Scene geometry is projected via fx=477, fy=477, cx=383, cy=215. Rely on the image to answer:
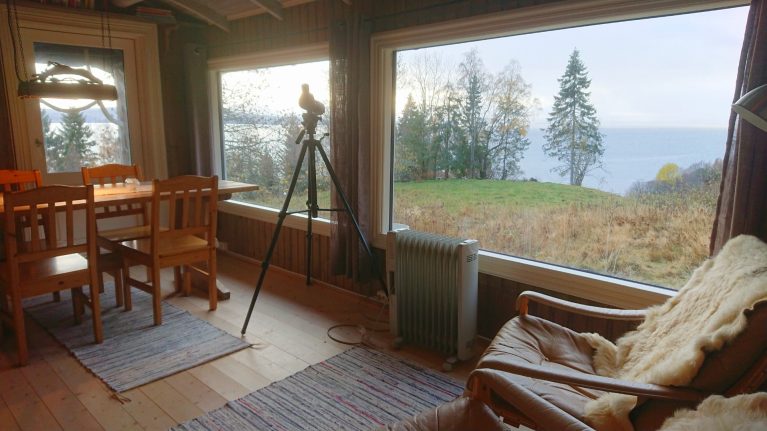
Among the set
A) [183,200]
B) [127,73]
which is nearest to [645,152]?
[183,200]

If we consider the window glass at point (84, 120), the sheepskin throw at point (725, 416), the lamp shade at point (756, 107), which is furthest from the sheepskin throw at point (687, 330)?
the window glass at point (84, 120)

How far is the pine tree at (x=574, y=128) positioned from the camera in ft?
7.79

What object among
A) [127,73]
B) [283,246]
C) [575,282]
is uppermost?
[127,73]

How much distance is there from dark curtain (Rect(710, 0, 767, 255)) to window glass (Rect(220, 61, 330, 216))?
2.58m

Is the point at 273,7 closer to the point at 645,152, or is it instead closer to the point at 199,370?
the point at 199,370

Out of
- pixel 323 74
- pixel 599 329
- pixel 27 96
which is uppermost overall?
pixel 323 74

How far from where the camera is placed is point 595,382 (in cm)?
133

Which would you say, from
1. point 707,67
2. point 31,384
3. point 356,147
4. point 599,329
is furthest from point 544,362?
Answer: point 31,384

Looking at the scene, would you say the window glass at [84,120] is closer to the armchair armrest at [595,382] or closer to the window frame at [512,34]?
the window frame at [512,34]

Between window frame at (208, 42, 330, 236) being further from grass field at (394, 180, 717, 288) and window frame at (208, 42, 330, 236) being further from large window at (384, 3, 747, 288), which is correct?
grass field at (394, 180, 717, 288)

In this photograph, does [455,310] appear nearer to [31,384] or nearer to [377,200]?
[377,200]

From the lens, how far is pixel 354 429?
6.48 ft

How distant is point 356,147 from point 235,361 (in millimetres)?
1516

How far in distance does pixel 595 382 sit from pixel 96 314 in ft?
8.45
